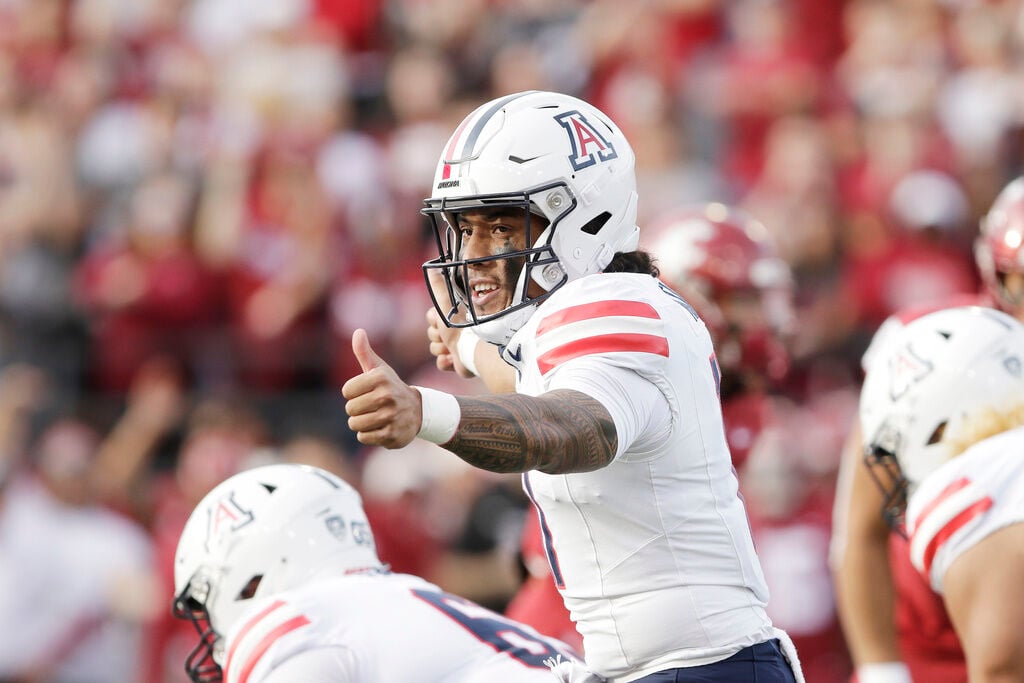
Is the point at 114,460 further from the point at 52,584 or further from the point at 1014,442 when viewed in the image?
the point at 1014,442

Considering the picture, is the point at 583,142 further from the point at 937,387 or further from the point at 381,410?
the point at 937,387

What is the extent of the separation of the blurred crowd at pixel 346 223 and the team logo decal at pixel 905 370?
333cm

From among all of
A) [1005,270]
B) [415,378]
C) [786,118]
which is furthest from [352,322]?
[1005,270]

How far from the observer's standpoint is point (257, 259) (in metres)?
9.34

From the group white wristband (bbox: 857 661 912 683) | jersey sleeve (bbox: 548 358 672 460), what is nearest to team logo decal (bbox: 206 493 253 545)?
jersey sleeve (bbox: 548 358 672 460)

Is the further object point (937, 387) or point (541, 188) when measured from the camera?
point (937, 387)

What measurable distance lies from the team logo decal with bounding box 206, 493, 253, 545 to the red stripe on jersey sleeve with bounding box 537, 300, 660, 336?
138cm

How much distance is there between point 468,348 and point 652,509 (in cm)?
104

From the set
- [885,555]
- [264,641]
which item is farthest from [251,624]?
[885,555]

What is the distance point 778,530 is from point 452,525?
1.78m

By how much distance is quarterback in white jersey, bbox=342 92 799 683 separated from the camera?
2447 mm

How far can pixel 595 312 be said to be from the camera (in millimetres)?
2672

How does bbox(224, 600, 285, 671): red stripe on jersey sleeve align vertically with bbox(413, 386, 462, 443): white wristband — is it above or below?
below

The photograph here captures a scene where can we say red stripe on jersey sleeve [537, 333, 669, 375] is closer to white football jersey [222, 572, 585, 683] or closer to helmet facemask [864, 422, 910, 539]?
white football jersey [222, 572, 585, 683]
